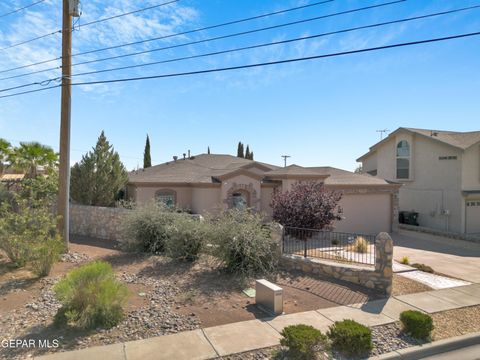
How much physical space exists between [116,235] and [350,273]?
9.61 m

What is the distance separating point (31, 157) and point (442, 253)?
21.7 m

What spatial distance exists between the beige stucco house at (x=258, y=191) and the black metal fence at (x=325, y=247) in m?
3.62

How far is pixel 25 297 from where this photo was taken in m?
7.51

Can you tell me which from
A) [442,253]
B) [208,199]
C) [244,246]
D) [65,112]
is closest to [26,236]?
[65,112]

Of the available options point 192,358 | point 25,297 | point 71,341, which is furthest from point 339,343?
point 25,297

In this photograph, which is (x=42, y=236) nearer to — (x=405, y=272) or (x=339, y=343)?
(x=339, y=343)

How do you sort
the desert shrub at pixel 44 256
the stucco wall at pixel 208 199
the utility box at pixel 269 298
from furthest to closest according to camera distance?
the stucco wall at pixel 208 199
the desert shrub at pixel 44 256
the utility box at pixel 269 298

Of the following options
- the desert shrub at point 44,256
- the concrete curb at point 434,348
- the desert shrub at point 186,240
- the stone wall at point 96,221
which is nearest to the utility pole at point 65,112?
the desert shrub at point 44,256

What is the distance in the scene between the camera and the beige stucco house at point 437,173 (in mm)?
20141

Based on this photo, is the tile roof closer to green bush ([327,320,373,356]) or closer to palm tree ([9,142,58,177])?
palm tree ([9,142,58,177])

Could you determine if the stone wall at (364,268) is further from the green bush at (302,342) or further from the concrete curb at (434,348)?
the green bush at (302,342)

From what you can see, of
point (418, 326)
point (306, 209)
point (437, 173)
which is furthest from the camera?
point (437, 173)

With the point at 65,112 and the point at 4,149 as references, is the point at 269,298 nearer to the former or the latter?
the point at 65,112

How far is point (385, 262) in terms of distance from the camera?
331 inches
